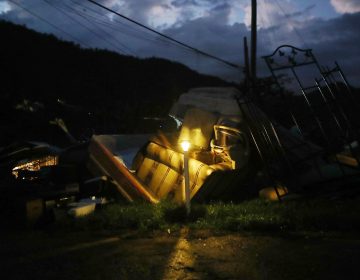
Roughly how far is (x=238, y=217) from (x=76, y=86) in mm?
33852

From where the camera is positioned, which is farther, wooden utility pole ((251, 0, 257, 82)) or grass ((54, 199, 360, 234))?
wooden utility pole ((251, 0, 257, 82))

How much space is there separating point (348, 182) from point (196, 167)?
11.8 ft

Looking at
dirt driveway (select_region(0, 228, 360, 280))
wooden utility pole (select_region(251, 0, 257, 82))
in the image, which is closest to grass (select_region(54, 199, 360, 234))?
dirt driveway (select_region(0, 228, 360, 280))

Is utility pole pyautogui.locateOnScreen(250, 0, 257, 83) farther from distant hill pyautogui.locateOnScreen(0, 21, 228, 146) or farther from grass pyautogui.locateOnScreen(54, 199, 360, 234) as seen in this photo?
grass pyautogui.locateOnScreen(54, 199, 360, 234)

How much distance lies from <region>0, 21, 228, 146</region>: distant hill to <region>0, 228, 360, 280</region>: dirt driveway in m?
16.7

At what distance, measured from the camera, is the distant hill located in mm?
29734

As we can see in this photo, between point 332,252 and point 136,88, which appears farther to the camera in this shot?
point 136,88

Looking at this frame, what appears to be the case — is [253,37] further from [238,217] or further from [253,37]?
[238,217]

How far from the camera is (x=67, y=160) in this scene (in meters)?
16.2

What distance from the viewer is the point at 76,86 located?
41250 millimetres

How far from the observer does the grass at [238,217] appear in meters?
8.99

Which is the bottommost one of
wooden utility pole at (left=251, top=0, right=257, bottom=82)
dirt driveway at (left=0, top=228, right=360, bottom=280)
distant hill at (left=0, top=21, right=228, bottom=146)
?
dirt driveway at (left=0, top=228, right=360, bottom=280)

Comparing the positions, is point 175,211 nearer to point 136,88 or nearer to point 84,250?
point 84,250

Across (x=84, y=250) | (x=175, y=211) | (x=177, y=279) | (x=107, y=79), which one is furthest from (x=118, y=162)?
(x=107, y=79)
